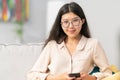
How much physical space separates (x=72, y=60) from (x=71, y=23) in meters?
0.24

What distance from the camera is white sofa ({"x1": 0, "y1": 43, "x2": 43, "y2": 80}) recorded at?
195cm

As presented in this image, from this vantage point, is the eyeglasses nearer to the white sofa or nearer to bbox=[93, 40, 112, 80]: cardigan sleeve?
bbox=[93, 40, 112, 80]: cardigan sleeve

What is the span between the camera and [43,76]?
167cm

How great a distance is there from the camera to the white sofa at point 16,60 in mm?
1951

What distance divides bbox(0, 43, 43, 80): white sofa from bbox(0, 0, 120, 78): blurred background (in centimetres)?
48

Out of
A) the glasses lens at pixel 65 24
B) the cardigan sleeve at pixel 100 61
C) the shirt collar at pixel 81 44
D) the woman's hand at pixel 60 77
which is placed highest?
the glasses lens at pixel 65 24

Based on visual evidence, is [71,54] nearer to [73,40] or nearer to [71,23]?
[73,40]

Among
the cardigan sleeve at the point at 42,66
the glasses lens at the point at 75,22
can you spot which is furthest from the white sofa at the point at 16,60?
the glasses lens at the point at 75,22

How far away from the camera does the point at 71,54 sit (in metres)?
1.72

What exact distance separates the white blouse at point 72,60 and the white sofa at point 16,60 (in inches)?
9.9

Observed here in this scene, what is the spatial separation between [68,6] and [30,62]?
554mm

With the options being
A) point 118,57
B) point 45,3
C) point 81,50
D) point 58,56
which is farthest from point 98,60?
point 45,3

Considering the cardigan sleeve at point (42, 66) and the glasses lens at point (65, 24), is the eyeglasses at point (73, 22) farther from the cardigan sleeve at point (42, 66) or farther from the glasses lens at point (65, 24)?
the cardigan sleeve at point (42, 66)

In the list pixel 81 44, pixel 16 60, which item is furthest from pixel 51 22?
pixel 81 44
